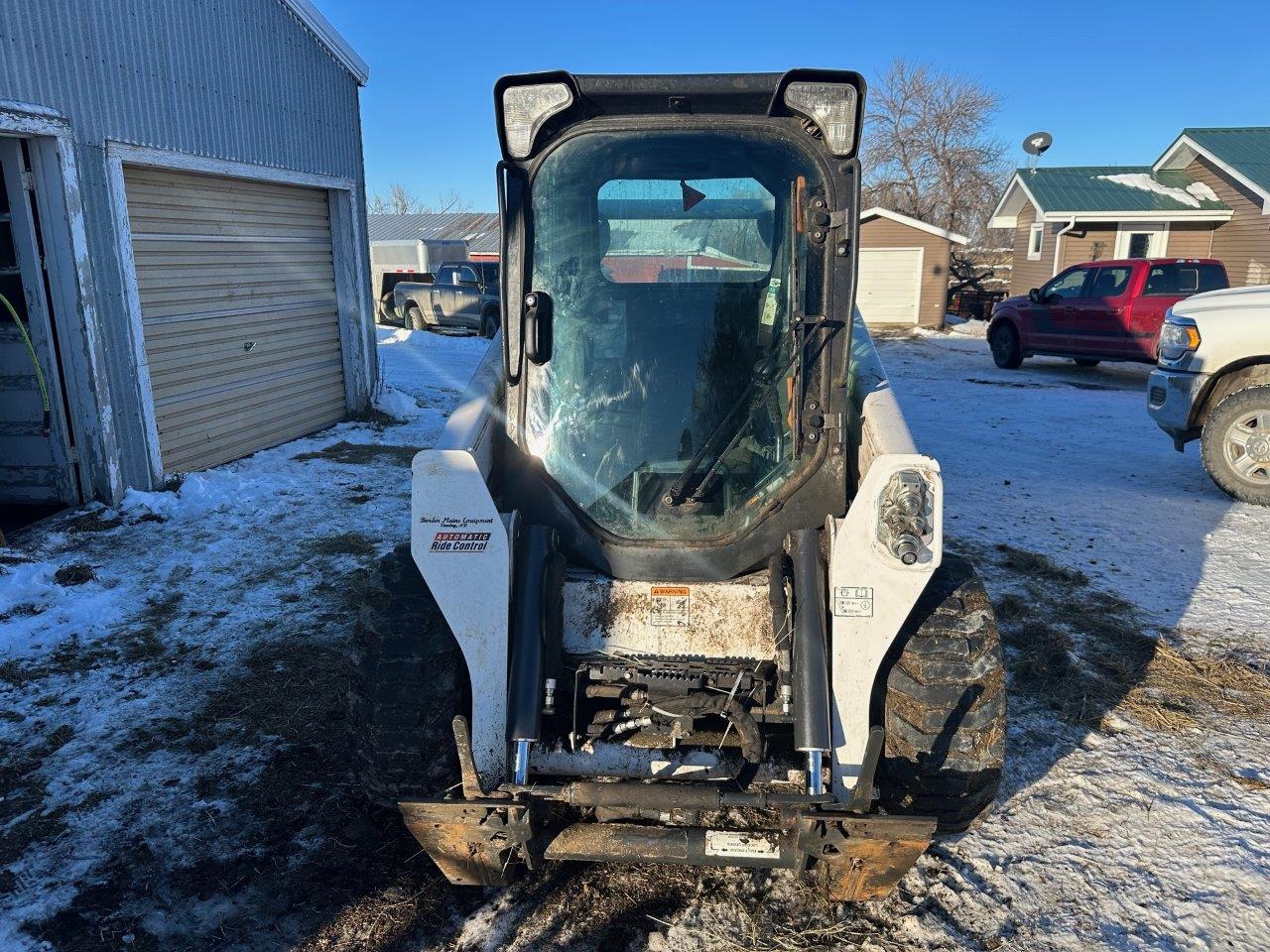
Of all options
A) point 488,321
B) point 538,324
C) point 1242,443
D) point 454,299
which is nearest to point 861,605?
point 538,324

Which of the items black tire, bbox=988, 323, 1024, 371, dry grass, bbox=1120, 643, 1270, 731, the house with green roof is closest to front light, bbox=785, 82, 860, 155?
dry grass, bbox=1120, 643, 1270, 731

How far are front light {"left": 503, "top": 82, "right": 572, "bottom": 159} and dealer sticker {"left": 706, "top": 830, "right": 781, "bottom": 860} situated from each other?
241 cm

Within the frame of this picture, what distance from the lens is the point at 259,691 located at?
4.41 metres

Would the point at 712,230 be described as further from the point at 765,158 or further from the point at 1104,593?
the point at 1104,593

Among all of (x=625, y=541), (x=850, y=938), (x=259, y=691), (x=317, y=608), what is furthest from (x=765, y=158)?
(x=317, y=608)

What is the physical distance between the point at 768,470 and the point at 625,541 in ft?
1.96

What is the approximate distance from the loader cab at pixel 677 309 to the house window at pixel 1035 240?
24.2 metres

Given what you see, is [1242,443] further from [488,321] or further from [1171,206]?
[1171,206]

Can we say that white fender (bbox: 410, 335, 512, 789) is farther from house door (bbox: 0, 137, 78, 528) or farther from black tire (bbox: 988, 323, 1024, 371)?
black tire (bbox: 988, 323, 1024, 371)

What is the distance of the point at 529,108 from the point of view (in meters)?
3.09

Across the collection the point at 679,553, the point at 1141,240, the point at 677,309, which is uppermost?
the point at 1141,240

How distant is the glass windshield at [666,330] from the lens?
3.21 m

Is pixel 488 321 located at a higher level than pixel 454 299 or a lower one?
A: lower

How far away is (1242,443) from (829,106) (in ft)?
21.1
